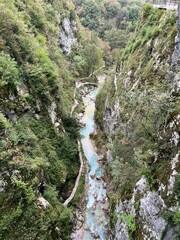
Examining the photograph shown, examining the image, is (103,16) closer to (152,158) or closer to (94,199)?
(94,199)

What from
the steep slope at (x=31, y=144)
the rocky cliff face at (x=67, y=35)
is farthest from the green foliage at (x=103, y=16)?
the steep slope at (x=31, y=144)

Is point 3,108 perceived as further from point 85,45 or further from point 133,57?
point 85,45

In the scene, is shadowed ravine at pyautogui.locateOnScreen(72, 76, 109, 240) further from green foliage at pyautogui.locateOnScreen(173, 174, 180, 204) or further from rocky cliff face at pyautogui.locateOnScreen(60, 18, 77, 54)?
rocky cliff face at pyautogui.locateOnScreen(60, 18, 77, 54)

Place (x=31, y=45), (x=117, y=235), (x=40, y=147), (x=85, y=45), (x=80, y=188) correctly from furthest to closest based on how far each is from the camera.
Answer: (x=85, y=45) < (x=31, y=45) < (x=80, y=188) < (x=40, y=147) < (x=117, y=235)

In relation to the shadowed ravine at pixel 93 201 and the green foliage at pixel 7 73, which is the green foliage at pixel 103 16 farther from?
the green foliage at pixel 7 73

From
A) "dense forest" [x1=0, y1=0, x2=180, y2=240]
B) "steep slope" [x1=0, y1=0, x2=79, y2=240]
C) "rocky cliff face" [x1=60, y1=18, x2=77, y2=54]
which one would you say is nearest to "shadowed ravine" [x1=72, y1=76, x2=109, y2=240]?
"dense forest" [x1=0, y1=0, x2=180, y2=240]

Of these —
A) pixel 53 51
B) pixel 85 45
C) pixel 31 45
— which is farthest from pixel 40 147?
pixel 85 45
